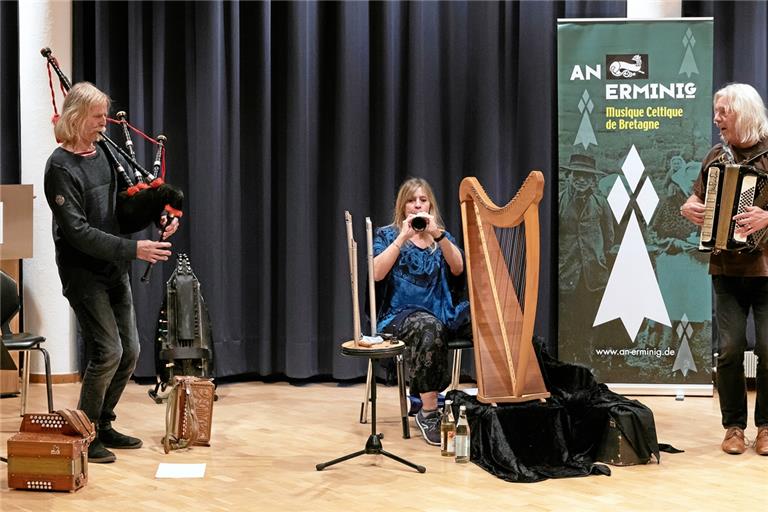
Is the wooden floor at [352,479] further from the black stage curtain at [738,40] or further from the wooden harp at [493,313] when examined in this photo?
the black stage curtain at [738,40]

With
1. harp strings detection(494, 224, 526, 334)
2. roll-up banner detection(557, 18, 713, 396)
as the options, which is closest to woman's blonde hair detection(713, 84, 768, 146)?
harp strings detection(494, 224, 526, 334)

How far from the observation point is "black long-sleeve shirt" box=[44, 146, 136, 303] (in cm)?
403

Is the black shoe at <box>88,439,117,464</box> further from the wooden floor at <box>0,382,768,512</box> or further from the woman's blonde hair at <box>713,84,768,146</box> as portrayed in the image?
the woman's blonde hair at <box>713,84,768,146</box>

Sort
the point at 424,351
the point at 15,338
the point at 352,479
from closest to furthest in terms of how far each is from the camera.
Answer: the point at 352,479
the point at 424,351
the point at 15,338

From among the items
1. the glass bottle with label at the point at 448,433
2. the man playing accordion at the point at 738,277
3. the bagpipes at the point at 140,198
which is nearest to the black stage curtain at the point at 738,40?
the man playing accordion at the point at 738,277

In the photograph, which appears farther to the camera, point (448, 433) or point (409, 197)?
point (409, 197)

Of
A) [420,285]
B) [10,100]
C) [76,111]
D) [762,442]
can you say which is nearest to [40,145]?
[10,100]

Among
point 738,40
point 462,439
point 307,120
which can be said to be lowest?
point 462,439

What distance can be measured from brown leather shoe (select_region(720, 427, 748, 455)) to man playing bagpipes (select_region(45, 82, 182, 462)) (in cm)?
244

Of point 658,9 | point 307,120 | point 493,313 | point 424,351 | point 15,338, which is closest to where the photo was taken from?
point 493,313

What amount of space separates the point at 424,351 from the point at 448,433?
1.38ft

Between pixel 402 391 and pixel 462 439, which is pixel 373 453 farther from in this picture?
pixel 402 391

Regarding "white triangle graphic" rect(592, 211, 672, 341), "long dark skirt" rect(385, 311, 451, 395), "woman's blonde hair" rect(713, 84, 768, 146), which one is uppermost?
"woman's blonde hair" rect(713, 84, 768, 146)

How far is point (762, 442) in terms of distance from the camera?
4.27 metres
